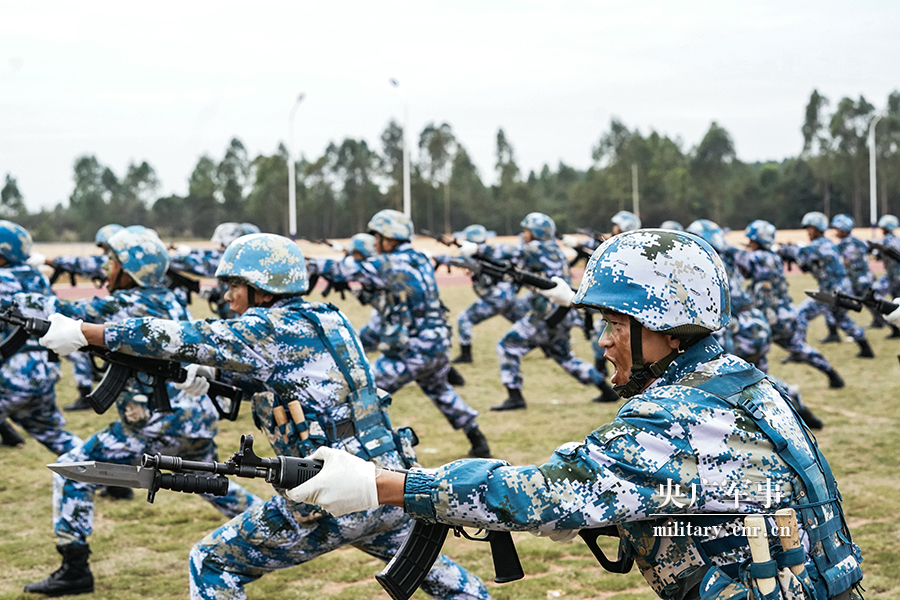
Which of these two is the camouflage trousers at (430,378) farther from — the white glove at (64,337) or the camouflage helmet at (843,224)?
the camouflage helmet at (843,224)

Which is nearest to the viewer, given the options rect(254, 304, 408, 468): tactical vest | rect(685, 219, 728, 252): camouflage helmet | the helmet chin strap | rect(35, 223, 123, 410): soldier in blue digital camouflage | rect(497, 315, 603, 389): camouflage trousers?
the helmet chin strap

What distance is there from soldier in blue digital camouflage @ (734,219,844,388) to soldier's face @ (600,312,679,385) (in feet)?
30.2

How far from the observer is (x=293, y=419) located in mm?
4262

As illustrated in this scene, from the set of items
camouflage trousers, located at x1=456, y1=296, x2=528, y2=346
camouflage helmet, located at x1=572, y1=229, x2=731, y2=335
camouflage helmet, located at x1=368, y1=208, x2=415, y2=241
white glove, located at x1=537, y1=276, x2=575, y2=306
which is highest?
camouflage helmet, located at x1=368, y1=208, x2=415, y2=241

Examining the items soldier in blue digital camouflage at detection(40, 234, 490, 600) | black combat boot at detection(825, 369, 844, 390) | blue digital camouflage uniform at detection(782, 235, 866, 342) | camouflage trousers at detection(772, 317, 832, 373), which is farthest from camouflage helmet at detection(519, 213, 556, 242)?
soldier in blue digital camouflage at detection(40, 234, 490, 600)

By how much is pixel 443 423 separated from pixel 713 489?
8360mm

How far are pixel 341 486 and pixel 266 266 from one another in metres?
2.18

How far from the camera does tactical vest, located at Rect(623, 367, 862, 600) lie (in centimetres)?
248

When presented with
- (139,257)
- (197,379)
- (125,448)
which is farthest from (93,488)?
(139,257)

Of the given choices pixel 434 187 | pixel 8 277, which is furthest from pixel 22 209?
pixel 8 277

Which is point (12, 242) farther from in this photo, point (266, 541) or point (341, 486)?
point (341, 486)

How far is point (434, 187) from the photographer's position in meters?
67.6

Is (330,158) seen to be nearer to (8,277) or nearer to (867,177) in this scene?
(867,177)

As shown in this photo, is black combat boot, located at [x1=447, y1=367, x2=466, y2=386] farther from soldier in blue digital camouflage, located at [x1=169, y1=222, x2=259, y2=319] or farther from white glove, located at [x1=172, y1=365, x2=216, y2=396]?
white glove, located at [x1=172, y1=365, x2=216, y2=396]
